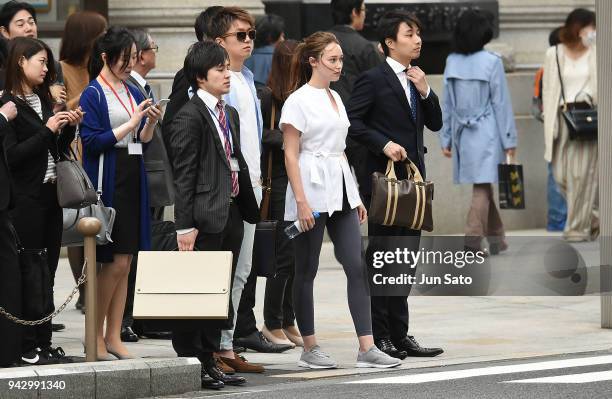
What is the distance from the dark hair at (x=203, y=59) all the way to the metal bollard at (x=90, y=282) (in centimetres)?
104

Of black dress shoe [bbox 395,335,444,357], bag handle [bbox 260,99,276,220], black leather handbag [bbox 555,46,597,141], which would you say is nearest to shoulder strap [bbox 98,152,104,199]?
bag handle [bbox 260,99,276,220]

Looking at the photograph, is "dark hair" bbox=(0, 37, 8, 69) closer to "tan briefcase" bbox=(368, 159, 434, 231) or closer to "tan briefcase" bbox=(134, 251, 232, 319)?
"tan briefcase" bbox=(134, 251, 232, 319)

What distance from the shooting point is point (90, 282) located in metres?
9.04

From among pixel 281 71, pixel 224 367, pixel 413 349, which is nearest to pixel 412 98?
pixel 281 71

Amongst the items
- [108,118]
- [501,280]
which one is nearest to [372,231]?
[108,118]

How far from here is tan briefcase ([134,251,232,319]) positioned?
8992 millimetres

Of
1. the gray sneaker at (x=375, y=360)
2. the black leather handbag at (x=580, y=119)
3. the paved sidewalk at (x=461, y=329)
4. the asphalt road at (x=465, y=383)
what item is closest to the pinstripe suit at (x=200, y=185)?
the asphalt road at (x=465, y=383)

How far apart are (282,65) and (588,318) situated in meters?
2.89

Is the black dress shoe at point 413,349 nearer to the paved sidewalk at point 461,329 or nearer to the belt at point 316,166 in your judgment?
the paved sidewalk at point 461,329

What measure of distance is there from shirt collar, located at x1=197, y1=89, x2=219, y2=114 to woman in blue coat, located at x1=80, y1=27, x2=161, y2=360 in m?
0.66

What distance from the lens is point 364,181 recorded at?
34.7ft

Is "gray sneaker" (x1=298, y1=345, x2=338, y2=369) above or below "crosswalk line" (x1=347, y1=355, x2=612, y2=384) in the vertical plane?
above

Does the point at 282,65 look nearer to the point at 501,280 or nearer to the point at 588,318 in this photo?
the point at 588,318

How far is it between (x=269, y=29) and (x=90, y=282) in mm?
4858
